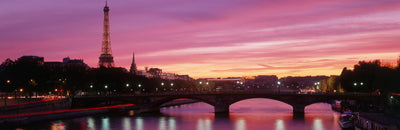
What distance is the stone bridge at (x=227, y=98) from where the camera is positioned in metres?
94.8

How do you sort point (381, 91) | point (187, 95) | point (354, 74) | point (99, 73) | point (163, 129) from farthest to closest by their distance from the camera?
point (99, 73)
point (354, 74)
point (187, 95)
point (381, 91)
point (163, 129)

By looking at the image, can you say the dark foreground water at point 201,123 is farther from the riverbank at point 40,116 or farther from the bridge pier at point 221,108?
the bridge pier at point 221,108

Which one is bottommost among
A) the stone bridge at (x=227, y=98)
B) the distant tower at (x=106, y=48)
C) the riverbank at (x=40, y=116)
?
the riverbank at (x=40, y=116)

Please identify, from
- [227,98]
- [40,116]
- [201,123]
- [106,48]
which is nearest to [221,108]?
[227,98]

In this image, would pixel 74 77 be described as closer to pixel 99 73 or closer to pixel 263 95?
pixel 99 73

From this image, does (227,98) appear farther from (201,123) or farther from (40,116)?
(40,116)

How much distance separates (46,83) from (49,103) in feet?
75.5

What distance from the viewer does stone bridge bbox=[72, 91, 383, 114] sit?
3731 inches

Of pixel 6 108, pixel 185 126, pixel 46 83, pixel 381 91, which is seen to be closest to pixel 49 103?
pixel 6 108

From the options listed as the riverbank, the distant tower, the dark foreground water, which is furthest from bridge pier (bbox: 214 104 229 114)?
the distant tower

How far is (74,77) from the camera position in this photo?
11794 centimetres

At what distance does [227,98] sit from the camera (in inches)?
4075

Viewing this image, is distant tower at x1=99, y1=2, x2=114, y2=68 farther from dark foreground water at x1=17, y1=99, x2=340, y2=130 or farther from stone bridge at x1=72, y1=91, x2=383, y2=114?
dark foreground water at x1=17, y1=99, x2=340, y2=130

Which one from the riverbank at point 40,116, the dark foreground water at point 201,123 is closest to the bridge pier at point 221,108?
the dark foreground water at point 201,123
